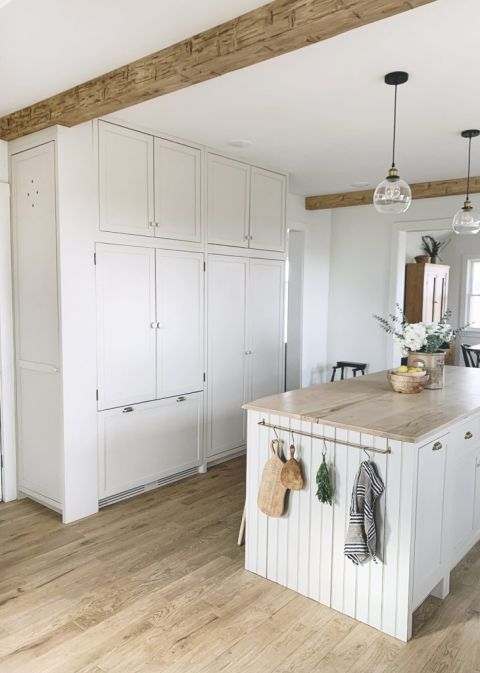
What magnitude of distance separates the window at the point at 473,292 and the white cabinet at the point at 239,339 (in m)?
4.61

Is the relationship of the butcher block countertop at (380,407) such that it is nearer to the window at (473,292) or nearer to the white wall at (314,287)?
the white wall at (314,287)

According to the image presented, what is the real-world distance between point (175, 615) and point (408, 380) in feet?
5.77

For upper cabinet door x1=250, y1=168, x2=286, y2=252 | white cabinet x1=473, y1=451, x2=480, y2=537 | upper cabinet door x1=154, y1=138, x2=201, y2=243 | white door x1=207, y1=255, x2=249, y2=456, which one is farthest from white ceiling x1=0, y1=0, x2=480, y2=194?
white cabinet x1=473, y1=451, x2=480, y2=537

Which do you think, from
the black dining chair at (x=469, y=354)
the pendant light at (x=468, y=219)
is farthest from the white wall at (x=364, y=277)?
the pendant light at (x=468, y=219)

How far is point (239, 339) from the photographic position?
4.58 meters

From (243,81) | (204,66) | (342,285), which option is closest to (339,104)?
(243,81)

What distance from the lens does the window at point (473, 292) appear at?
8320mm

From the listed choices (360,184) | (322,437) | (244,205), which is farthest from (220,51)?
(360,184)

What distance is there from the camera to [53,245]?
3.27m

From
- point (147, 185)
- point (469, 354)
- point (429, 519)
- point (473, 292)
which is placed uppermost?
point (147, 185)

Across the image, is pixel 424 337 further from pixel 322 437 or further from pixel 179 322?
pixel 179 322

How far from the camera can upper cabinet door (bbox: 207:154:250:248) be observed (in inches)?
166

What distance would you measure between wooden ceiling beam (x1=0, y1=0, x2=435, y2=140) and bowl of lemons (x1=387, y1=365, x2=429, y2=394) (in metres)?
1.85

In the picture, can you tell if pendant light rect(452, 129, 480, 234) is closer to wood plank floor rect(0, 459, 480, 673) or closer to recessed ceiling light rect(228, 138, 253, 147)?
recessed ceiling light rect(228, 138, 253, 147)
